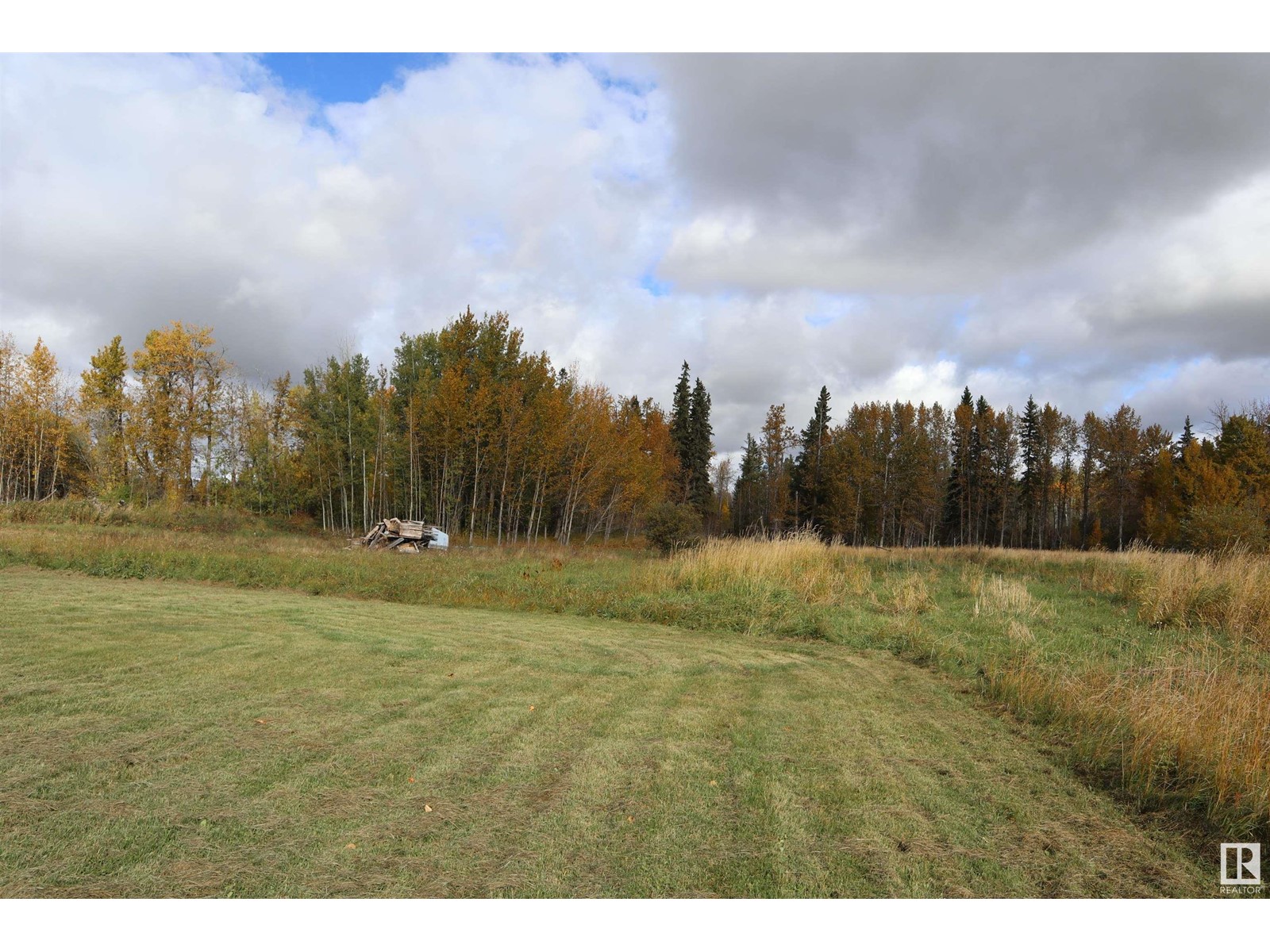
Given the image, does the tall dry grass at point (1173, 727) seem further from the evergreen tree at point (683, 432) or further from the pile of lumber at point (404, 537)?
the evergreen tree at point (683, 432)

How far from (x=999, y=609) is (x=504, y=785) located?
9.78 meters

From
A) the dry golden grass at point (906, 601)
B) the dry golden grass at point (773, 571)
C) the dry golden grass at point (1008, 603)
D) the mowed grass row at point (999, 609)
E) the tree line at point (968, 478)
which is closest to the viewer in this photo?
the mowed grass row at point (999, 609)

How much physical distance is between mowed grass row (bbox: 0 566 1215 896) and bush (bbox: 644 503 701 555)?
655 inches

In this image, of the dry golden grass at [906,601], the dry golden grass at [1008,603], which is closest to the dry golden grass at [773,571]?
the dry golden grass at [906,601]

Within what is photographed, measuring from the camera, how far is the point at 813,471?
58406mm

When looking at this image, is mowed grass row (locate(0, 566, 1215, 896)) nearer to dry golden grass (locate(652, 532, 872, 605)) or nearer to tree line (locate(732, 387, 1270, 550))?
dry golden grass (locate(652, 532, 872, 605))

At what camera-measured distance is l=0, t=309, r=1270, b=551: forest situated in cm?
3422

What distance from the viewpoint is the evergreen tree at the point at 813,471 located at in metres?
56.4

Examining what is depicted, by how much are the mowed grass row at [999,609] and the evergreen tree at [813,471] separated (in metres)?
35.1

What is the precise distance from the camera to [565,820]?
319cm

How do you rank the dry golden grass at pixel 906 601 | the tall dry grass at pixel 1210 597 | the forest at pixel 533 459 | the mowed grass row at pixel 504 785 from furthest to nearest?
1. the forest at pixel 533 459
2. the dry golden grass at pixel 906 601
3. the tall dry grass at pixel 1210 597
4. the mowed grass row at pixel 504 785

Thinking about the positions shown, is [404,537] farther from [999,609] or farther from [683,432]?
[683,432]

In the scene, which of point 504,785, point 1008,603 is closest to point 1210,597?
point 1008,603

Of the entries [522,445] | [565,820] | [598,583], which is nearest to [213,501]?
[522,445]
